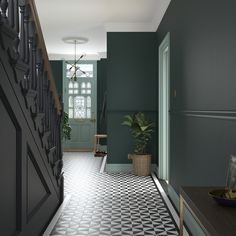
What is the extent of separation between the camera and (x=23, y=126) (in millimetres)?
2705

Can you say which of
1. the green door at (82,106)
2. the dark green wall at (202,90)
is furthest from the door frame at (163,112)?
the green door at (82,106)

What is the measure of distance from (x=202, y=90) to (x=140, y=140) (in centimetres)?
365

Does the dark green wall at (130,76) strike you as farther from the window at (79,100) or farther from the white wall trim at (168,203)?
the window at (79,100)

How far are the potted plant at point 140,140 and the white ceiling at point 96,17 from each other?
1778 millimetres

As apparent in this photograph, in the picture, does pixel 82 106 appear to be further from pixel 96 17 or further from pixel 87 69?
pixel 96 17

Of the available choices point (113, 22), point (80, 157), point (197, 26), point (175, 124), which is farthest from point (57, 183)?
point (80, 157)

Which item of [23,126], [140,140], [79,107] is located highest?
[79,107]

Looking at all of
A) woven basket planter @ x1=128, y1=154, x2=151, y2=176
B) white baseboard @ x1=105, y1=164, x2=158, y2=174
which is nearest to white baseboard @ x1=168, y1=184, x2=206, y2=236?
woven basket planter @ x1=128, y1=154, x2=151, y2=176

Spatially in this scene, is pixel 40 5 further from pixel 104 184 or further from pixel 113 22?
pixel 104 184

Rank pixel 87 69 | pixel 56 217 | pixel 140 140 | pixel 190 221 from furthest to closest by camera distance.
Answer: pixel 87 69
pixel 140 140
pixel 56 217
pixel 190 221

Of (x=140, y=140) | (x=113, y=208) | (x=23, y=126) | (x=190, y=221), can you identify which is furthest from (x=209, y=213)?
(x=140, y=140)

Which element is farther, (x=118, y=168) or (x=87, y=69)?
(x=87, y=69)

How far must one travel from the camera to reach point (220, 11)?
106 inches

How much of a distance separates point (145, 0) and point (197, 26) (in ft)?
7.97
